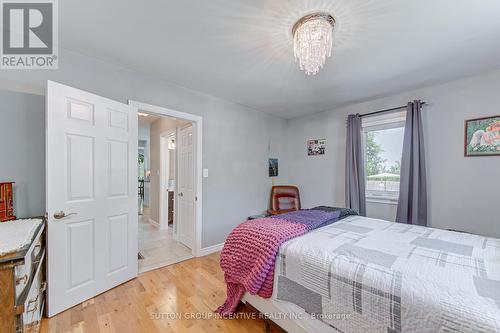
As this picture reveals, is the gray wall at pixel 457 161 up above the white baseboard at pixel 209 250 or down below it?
above

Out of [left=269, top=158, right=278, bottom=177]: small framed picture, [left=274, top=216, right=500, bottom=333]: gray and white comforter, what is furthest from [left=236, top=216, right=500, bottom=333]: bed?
[left=269, top=158, right=278, bottom=177]: small framed picture

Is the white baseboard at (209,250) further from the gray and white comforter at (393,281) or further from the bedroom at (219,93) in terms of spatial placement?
the gray and white comforter at (393,281)

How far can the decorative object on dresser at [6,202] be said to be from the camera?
170cm

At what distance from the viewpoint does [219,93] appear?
3.15 metres

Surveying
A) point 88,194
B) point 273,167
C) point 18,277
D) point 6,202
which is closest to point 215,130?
point 273,167

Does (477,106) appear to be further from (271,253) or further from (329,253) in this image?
(271,253)

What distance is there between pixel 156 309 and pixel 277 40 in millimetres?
2705

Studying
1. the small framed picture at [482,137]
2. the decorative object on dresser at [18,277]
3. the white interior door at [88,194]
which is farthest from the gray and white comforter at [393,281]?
the white interior door at [88,194]

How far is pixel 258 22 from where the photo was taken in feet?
5.39

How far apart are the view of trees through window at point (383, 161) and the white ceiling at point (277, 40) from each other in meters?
0.75

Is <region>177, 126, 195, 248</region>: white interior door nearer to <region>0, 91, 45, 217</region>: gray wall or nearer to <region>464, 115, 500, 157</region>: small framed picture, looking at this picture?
Result: <region>0, 91, 45, 217</region>: gray wall

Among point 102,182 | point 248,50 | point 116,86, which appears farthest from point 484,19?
point 102,182

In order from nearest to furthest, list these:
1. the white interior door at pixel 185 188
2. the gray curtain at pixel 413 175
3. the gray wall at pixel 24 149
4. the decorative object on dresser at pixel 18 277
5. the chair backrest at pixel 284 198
A: 1. the decorative object on dresser at pixel 18 277
2. the gray wall at pixel 24 149
3. the gray curtain at pixel 413 175
4. the white interior door at pixel 185 188
5. the chair backrest at pixel 284 198

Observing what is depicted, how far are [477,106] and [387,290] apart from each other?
2.84m
